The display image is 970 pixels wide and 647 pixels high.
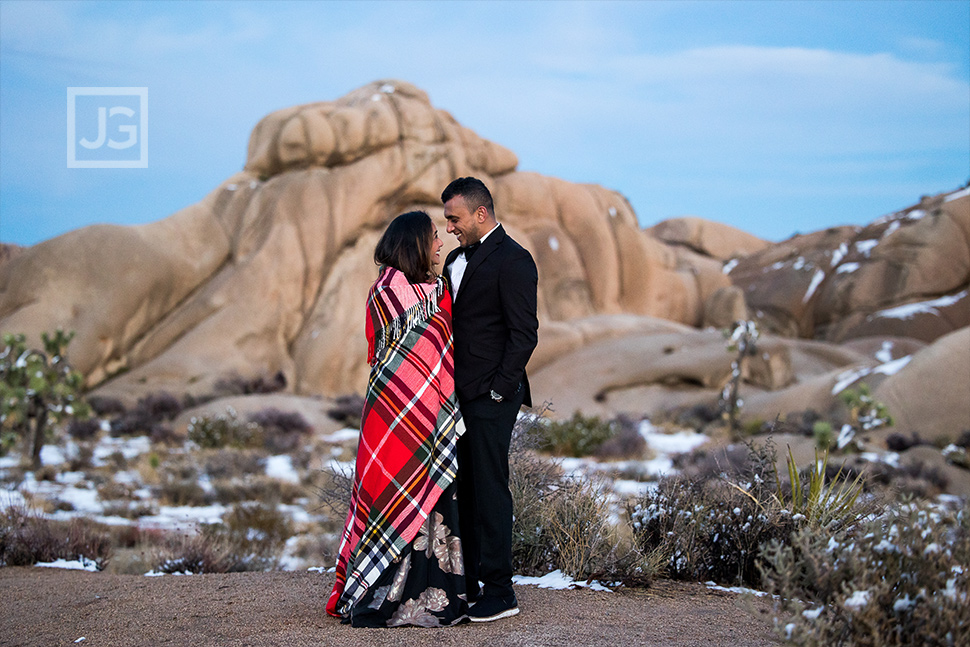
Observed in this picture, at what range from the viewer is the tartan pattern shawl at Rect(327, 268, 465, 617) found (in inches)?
169

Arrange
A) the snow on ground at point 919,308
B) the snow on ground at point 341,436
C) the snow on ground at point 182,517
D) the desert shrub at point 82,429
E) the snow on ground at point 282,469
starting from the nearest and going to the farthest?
1. the snow on ground at point 182,517
2. the snow on ground at point 282,469
3. the desert shrub at point 82,429
4. the snow on ground at point 341,436
5. the snow on ground at point 919,308

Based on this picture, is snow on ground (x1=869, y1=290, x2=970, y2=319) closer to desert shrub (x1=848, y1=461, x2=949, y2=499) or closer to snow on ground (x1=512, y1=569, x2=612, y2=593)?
desert shrub (x1=848, y1=461, x2=949, y2=499)

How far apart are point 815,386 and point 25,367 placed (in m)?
17.4

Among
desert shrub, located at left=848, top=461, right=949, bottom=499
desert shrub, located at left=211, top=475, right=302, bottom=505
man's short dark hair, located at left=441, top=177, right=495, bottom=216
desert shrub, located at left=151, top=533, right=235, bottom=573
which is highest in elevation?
man's short dark hair, located at left=441, top=177, right=495, bottom=216

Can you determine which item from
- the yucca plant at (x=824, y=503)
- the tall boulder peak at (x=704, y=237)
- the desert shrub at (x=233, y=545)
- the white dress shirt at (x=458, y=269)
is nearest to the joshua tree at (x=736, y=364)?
the desert shrub at (x=233, y=545)

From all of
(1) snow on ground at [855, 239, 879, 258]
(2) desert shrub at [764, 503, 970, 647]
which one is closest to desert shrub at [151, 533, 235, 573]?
(2) desert shrub at [764, 503, 970, 647]

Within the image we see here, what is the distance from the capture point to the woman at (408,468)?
4.28 m

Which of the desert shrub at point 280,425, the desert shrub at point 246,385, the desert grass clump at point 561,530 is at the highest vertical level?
the desert grass clump at point 561,530

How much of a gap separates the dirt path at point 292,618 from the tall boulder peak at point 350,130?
863 inches

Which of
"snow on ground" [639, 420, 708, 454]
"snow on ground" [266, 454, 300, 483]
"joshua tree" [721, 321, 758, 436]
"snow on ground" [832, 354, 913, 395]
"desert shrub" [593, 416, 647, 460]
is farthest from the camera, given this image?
"joshua tree" [721, 321, 758, 436]

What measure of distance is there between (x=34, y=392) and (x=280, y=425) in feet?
17.2

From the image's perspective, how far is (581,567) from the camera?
5.31 meters

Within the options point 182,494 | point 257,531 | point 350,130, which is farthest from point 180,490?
point 350,130

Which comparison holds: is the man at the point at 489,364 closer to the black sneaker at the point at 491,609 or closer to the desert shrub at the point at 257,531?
the black sneaker at the point at 491,609
